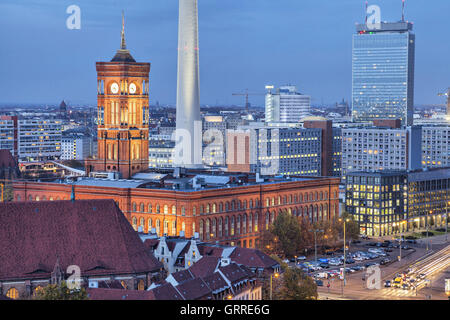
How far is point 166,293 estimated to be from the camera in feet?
224

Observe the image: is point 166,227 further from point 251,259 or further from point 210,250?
point 251,259

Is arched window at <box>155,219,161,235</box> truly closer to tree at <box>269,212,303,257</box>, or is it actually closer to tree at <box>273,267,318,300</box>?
tree at <box>269,212,303,257</box>

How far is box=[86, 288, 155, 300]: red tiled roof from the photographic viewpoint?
6694cm

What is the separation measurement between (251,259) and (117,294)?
25819 millimetres

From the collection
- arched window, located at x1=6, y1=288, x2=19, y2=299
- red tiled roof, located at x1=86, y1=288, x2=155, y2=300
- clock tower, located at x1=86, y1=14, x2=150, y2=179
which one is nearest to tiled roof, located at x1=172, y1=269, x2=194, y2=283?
red tiled roof, located at x1=86, y1=288, x2=155, y2=300

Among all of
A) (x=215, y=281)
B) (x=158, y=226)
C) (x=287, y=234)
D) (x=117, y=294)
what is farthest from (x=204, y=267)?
(x=158, y=226)

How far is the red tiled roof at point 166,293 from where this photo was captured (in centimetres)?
6727

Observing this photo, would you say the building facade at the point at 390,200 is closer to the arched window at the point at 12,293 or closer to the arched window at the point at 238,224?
the arched window at the point at 238,224

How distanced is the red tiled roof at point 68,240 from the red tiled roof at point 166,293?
1034cm

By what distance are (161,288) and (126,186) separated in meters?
66.8

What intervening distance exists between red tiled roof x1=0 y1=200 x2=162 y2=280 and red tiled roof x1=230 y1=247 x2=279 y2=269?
13.5 m

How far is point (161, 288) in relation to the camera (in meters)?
68.5

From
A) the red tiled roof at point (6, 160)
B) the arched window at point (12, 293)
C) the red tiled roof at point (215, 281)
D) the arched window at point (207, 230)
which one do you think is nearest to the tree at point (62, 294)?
the arched window at point (12, 293)
